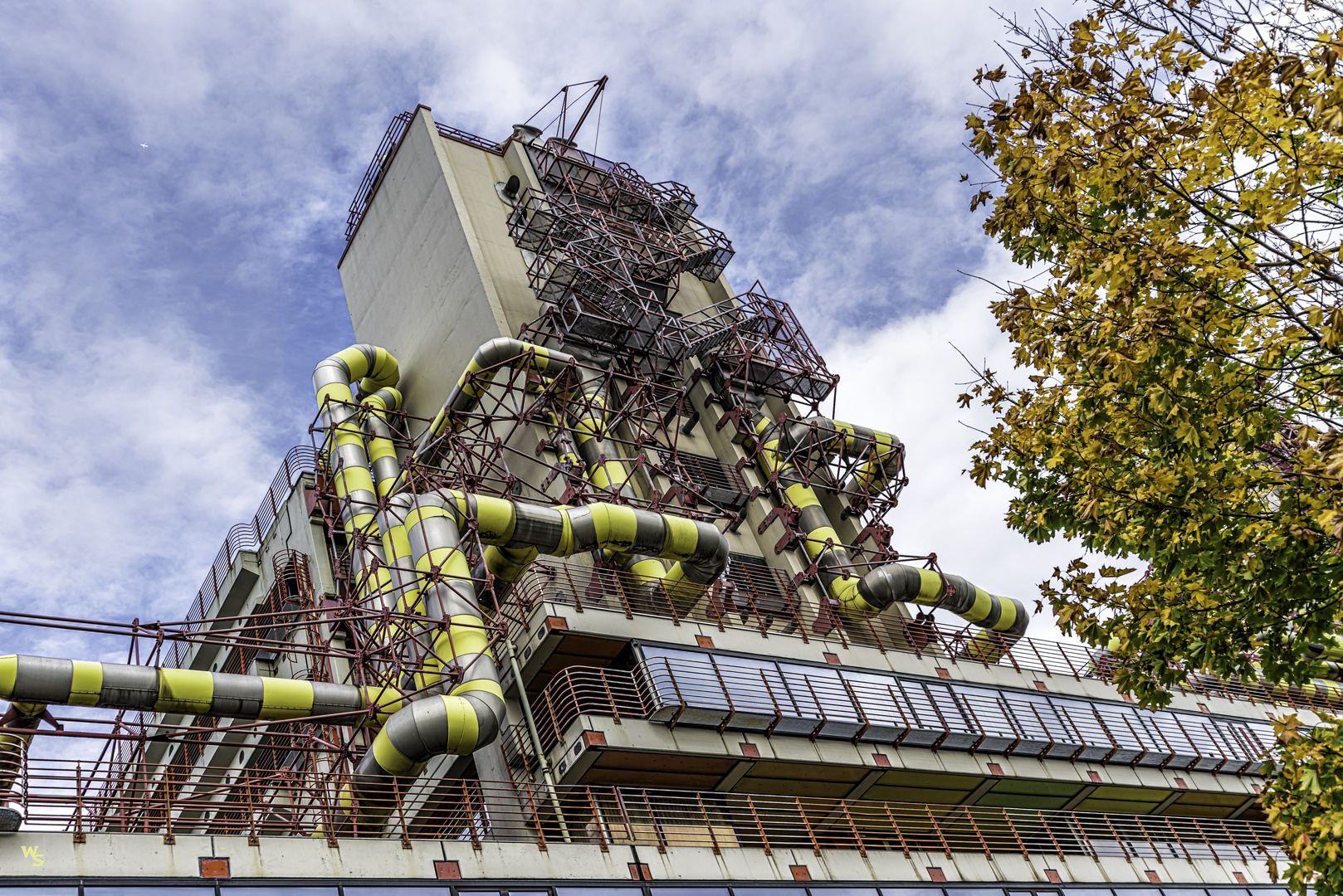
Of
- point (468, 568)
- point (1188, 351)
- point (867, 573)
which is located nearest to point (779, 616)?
point (867, 573)

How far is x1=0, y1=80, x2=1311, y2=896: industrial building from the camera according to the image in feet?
60.2

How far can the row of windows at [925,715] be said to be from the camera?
23.0 m

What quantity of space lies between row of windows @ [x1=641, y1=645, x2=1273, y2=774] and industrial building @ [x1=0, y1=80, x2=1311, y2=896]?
0.10 meters

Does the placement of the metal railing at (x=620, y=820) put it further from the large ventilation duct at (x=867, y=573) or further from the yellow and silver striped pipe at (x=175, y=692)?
the large ventilation duct at (x=867, y=573)

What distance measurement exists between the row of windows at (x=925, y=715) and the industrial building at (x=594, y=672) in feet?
0.33

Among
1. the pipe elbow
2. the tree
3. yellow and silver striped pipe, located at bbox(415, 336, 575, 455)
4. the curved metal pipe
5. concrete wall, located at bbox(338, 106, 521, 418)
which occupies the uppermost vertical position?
concrete wall, located at bbox(338, 106, 521, 418)

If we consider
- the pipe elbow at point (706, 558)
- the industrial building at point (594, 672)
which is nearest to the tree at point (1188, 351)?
the industrial building at point (594, 672)

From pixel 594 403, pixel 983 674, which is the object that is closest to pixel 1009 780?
pixel 983 674

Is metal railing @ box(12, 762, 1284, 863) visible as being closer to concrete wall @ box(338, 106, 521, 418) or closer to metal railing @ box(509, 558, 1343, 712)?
metal railing @ box(509, 558, 1343, 712)

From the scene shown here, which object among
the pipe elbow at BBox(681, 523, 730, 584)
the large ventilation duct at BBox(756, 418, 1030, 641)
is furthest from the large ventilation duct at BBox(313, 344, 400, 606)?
the large ventilation duct at BBox(756, 418, 1030, 641)

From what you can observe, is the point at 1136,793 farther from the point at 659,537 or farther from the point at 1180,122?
the point at 1180,122

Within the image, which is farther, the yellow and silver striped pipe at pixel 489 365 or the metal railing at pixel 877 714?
the yellow and silver striped pipe at pixel 489 365

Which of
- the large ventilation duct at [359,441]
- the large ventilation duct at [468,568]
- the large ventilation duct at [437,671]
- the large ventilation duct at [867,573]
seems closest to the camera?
the large ventilation duct at [437,671]

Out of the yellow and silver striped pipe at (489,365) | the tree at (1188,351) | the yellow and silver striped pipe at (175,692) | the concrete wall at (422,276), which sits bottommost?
the tree at (1188,351)
